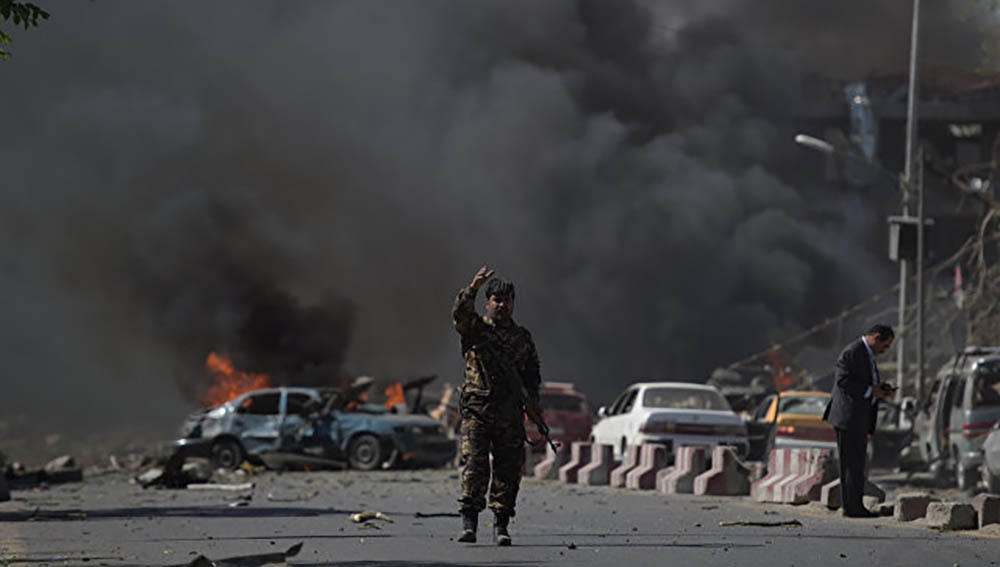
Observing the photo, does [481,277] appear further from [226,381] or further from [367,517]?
[226,381]

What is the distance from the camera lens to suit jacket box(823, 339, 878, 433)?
46.7 feet

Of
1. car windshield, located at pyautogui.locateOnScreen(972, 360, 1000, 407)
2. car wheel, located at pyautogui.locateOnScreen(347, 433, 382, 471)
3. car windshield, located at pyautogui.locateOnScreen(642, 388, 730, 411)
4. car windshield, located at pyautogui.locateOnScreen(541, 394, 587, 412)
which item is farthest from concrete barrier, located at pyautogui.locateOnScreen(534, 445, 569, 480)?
car windshield, located at pyautogui.locateOnScreen(972, 360, 1000, 407)

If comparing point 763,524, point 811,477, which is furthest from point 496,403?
point 811,477

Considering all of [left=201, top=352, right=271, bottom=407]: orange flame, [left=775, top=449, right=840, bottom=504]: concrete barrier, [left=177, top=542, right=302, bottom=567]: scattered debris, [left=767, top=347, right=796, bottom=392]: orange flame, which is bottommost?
[left=177, top=542, right=302, bottom=567]: scattered debris

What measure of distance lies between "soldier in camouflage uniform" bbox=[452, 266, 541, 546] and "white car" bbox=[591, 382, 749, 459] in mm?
12579

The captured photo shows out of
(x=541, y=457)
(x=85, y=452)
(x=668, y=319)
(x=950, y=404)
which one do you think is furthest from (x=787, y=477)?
(x=668, y=319)

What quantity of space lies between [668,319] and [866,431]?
155ft

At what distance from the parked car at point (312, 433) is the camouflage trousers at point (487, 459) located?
1746 cm

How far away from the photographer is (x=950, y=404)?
23.2 m

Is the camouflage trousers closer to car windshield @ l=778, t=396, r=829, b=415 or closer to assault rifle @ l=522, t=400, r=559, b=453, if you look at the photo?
assault rifle @ l=522, t=400, r=559, b=453

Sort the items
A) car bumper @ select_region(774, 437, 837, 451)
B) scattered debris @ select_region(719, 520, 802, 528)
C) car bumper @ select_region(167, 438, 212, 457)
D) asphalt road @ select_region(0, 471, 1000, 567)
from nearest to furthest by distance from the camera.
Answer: asphalt road @ select_region(0, 471, 1000, 567)
scattered debris @ select_region(719, 520, 802, 528)
car bumper @ select_region(774, 437, 837, 451)
car bumper @ select_region(167, 438, 212, 457)

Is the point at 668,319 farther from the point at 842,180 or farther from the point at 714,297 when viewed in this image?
the point at 842,180

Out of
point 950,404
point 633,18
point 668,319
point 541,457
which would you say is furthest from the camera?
point 633,18

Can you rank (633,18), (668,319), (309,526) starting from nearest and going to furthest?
(309,526) < (668,319) < (633,18)
